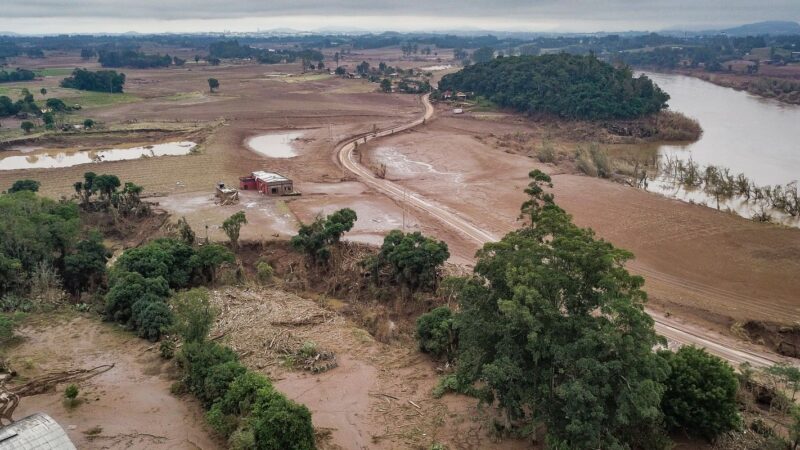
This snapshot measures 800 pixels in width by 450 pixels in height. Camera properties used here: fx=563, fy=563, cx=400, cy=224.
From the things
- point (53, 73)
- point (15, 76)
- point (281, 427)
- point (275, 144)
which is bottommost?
point (281, 427)

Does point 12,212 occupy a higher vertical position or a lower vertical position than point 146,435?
higher

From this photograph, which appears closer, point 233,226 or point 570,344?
point 570,344

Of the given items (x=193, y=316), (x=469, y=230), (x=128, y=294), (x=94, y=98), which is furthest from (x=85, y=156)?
(x=193, y=316)

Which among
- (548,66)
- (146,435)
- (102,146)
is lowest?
(146,435)

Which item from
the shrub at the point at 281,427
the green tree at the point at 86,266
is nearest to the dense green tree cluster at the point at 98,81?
the green tree at the point at 86,266

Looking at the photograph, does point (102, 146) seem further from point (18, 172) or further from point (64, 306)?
point (64, 306)

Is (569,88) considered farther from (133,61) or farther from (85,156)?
(133,61)

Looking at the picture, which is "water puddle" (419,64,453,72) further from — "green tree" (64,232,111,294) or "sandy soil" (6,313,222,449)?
"sandy soil" (6,313,222,449)

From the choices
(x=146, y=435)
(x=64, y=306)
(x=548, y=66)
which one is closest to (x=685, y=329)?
(x=146, y=435)

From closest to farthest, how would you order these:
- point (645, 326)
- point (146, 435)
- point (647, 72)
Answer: point (645, 326) → point (146, 435) → point (647, 72)
